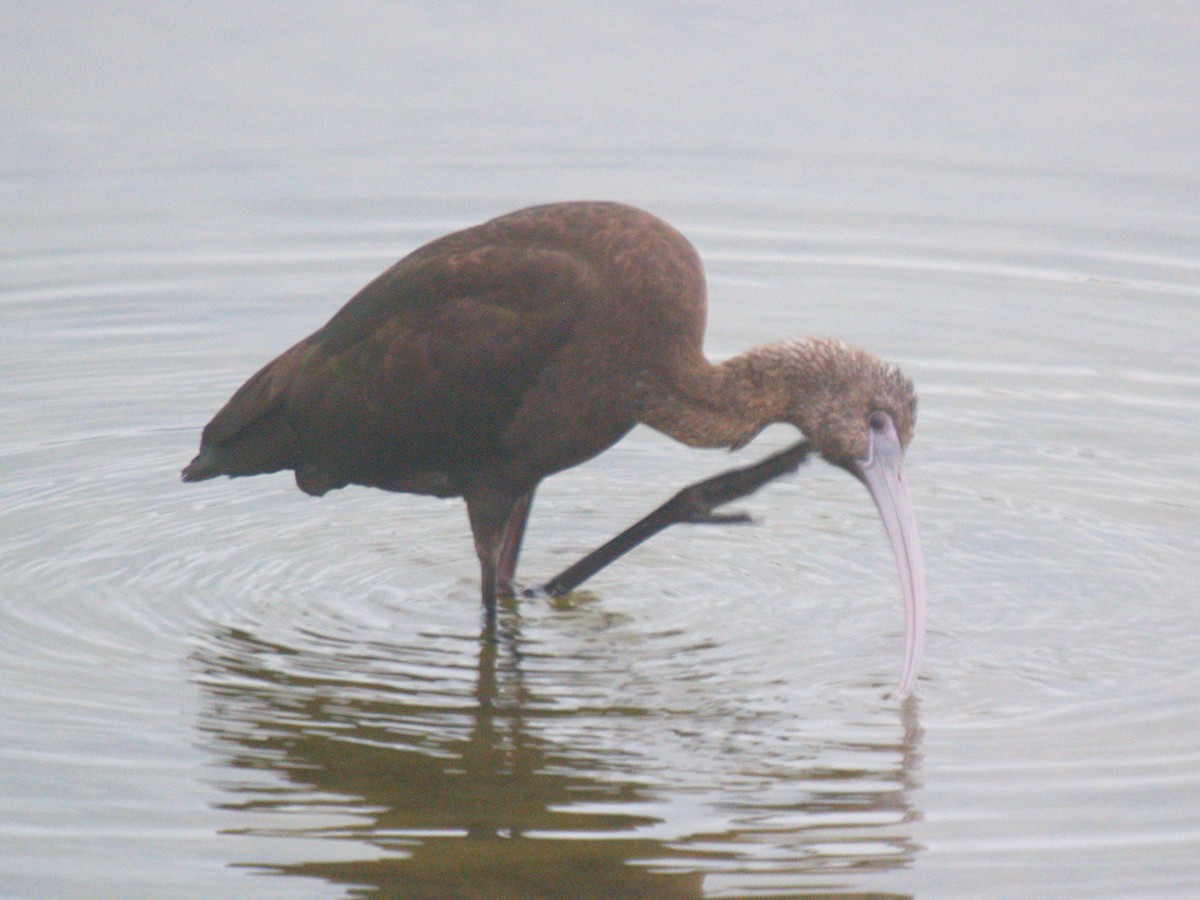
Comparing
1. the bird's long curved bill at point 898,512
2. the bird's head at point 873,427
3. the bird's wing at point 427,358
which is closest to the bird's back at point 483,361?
the bird's wing at point 427,358

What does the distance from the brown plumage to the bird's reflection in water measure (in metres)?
0.58

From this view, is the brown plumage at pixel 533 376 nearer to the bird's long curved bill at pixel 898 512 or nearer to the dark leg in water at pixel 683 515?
the bird's long curved bill at pixel 898 512

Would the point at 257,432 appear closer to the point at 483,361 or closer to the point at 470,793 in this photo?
the point at 483,361

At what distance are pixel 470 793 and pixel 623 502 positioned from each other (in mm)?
2232

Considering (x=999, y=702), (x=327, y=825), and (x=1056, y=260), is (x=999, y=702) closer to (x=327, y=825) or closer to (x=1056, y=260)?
(x=327, y=825)

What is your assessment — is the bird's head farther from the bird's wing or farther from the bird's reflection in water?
the bird's wing

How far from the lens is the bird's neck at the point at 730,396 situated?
6594mm

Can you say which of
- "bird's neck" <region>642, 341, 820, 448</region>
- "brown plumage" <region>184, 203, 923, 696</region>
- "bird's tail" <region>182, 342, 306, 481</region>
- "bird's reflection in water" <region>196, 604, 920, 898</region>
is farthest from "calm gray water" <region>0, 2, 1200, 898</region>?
"bird's neck" <region>642, 341, 820, 448</region>

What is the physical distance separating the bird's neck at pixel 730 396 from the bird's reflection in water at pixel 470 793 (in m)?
0.80

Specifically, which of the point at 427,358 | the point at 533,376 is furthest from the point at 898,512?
the point at 427,358

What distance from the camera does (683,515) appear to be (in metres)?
7.23

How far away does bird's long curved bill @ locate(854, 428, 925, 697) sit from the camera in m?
6.45

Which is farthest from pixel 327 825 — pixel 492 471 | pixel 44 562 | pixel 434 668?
pixel 44 562

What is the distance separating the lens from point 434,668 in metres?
6.66
